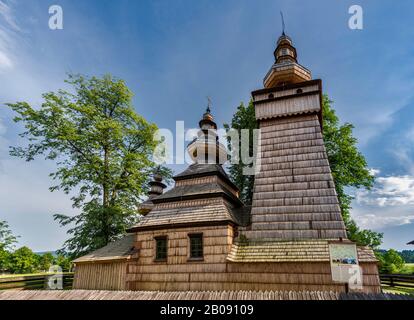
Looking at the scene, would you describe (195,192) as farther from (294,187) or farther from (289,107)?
(289,107)

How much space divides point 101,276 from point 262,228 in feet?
28.0

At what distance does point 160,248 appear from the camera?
11.3 metres

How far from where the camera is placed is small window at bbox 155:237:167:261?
36.5 ft

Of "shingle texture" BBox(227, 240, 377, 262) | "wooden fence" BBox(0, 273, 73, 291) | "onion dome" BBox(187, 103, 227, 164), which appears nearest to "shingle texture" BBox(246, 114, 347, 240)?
"shingle texture" BBox(227, 240, 377, 262)

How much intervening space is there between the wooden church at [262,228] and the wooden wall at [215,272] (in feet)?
0.12

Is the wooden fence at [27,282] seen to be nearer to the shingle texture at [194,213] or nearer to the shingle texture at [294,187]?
the shingle texture at [194,213]

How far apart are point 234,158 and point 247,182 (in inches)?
102

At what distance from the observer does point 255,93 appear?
13641 millimetres

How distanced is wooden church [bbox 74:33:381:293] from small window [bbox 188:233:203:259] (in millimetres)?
45

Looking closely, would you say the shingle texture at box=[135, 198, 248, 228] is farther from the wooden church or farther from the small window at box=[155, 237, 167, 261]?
the small window at box=[155, 237, 167, 261]

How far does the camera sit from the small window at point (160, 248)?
1113cm

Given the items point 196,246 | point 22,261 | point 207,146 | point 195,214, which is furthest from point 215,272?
point 22,261

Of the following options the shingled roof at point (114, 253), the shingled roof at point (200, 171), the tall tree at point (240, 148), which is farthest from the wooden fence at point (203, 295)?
the tall tree at point (240, 148)
